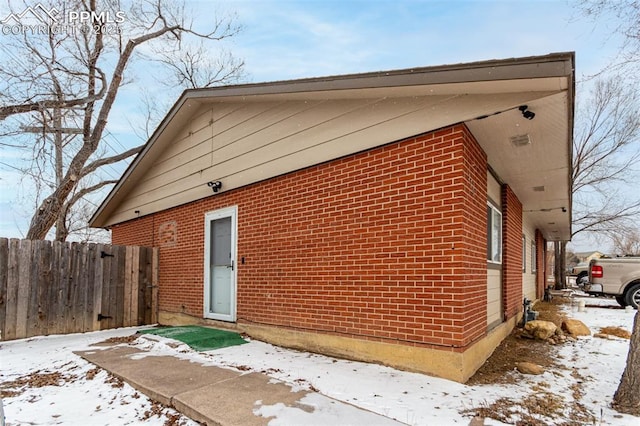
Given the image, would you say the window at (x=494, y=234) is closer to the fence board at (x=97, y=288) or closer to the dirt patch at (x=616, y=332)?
the dirt patch at (x=616, y=332)

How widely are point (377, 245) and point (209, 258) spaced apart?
13.1 ft

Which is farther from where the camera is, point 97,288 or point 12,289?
point 97,288

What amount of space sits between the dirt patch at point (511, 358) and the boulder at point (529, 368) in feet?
Answer: 0.36

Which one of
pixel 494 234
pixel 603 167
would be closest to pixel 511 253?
pixel 494 234

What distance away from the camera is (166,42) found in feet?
49.0

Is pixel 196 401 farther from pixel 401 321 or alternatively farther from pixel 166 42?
pixel 166 42

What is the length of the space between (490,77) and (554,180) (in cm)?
415

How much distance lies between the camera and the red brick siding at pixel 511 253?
6.51 meters

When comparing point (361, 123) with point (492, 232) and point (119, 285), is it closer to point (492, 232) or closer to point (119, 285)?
point (492, 232)

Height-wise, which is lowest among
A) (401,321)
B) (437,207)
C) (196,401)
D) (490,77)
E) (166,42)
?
(196,401)

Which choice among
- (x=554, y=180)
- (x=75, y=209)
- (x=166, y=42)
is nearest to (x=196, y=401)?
(x=554, y=180)

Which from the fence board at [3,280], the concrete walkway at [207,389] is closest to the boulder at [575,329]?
the concrete walkway at [207,389]

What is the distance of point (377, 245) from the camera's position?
178 inches

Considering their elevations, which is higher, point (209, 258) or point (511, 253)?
point (511, 253)
